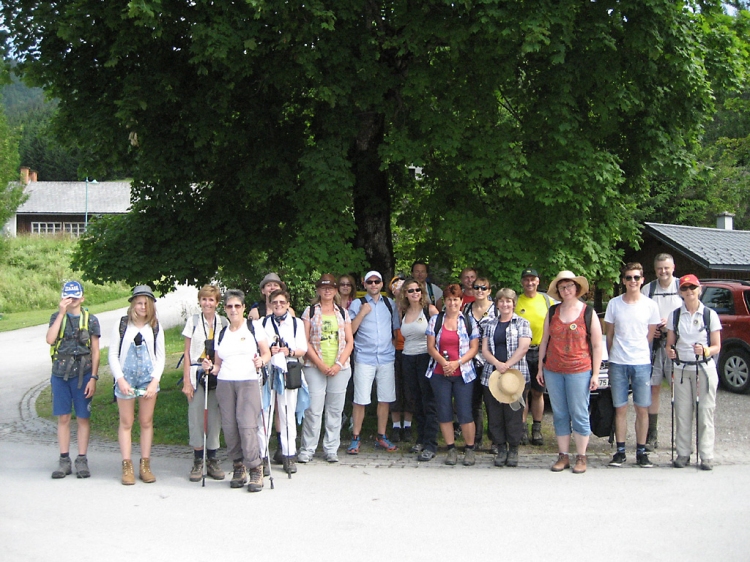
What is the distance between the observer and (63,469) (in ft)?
24.5

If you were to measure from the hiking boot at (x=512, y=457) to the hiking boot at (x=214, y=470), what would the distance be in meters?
2.85

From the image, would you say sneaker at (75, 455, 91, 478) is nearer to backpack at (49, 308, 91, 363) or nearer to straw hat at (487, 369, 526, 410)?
backpack at (49, 308, 91, 363)

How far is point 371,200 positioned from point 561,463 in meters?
5.03

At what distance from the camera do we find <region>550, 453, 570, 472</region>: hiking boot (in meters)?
7.59

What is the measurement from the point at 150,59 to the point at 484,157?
14.8ft

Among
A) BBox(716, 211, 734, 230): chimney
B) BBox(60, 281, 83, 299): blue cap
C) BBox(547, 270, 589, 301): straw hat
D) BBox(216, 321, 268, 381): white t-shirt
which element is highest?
BBox(716, 211, 734, 230): chimney

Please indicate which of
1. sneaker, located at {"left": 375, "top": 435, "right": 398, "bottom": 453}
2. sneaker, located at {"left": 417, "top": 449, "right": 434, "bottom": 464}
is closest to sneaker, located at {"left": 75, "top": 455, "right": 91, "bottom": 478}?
sneaker, located at {"left": 375, "top": 435, "right": 398, "bottom": 453}

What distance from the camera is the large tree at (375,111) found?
29.8 ft

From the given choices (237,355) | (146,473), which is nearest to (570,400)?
(237,355)

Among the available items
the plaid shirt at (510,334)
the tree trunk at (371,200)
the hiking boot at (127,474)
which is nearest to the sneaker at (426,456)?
the plaid shirt at (510,334)

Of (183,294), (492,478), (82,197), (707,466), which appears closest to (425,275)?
(492,478)

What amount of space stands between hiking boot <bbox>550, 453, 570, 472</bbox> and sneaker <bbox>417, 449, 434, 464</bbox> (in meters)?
1.29

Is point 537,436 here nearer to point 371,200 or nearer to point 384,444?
point 384,444

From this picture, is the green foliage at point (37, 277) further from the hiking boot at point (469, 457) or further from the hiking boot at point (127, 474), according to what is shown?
the hiking boot at point (469, 457)
